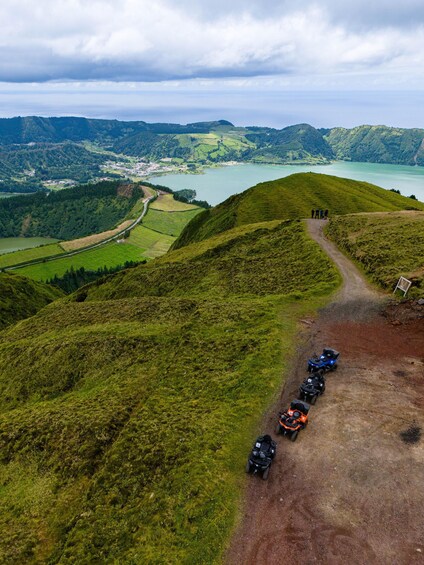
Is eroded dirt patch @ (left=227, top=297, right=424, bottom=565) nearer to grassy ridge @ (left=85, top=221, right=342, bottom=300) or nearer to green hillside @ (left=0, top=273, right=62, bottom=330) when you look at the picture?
grassy ridge @ (left=85, top=221, right=342, bottom=300)

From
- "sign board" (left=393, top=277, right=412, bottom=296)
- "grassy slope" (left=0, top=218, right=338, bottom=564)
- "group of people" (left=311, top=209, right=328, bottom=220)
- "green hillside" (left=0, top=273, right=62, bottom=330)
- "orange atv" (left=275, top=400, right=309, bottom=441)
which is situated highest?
"group of people" (left=311, top=209, right=328, bottom=220)

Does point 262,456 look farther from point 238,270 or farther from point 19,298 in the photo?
point 19,298

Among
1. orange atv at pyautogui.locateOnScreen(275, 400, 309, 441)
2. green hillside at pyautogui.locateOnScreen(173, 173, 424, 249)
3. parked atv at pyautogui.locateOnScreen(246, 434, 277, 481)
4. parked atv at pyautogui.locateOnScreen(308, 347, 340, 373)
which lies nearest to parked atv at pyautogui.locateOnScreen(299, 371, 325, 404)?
parked atv at pyautogui.locateOnScreen(308, 347, 340, 373)

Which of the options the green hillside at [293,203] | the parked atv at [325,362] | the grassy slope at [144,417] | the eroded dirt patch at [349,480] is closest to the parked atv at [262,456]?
the eroded dirt patch at [349,480]

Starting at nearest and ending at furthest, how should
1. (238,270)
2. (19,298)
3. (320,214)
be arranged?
(238,270) → (320,214) → (19,298)

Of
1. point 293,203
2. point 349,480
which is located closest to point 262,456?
point 349,480

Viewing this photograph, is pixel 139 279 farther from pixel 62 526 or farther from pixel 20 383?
pixel 62 526
